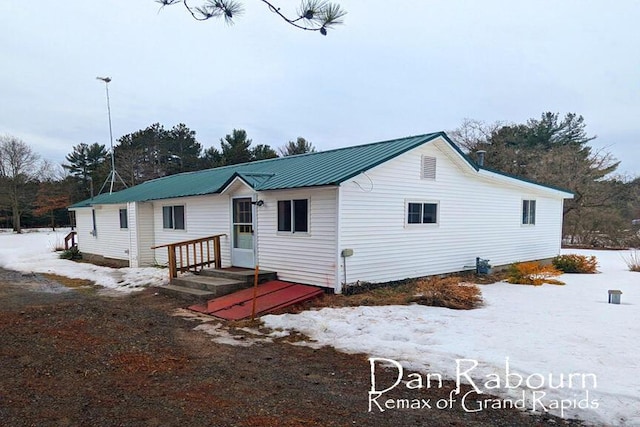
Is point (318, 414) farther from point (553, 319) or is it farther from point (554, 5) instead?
point (554, 5)

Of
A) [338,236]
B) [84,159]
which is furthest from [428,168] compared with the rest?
[84,159]

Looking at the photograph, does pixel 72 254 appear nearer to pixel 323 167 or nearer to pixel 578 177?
pixel 323 167

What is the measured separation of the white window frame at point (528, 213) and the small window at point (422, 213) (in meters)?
5.19

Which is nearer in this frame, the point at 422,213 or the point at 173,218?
the point at 422,213

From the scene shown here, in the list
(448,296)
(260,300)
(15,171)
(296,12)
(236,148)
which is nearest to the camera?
(296,12)

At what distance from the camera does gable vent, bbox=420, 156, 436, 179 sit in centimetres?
1031

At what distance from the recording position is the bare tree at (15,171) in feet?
118

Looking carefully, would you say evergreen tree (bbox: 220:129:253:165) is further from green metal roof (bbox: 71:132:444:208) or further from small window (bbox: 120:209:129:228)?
green metal roof (bbox: 71:132:444:208)

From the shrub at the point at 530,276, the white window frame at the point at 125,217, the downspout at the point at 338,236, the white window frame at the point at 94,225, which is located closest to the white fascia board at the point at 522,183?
the shrub at the point at 530,276

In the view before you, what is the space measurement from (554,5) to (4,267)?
19726mm

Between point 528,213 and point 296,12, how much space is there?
1357cm

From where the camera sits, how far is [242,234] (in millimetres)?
10758

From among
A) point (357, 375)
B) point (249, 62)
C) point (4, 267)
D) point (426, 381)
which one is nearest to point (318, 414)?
point (357, 375)

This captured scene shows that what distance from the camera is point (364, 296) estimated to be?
27.4ft
